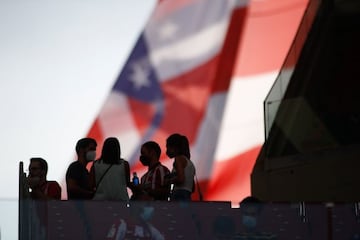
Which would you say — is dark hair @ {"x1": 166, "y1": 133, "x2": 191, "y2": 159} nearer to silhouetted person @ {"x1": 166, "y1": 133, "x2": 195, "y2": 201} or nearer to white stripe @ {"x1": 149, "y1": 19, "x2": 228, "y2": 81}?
silhouetted person @ {"x1": 166, "y1": 133, "x2": 195, "y2": 201}

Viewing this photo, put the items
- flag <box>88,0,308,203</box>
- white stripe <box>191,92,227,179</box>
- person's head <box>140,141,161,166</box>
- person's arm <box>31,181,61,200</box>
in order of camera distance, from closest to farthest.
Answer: person's arm <box>31,181,61,200</box>, person's head <box>140,141,161,166</box>, white stripe <box>191,92,227,179</box>, flag <box>88,0,308,203</box>

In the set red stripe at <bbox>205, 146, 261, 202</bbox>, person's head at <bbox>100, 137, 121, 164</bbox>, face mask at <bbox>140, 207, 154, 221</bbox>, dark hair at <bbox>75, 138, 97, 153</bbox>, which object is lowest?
face mask at <bbox>140, 207, 154, 221</bbox>

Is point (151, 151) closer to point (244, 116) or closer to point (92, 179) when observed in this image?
Answer: point (92, 179)

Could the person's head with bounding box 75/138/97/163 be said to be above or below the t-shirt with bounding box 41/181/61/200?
above

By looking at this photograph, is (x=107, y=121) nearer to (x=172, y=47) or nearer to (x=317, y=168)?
(x=172, y=47)

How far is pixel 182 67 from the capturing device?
13359mm

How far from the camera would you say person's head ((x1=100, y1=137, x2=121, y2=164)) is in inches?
285

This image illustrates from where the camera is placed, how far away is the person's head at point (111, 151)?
7.23 metres

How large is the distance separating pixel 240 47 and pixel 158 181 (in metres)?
6.04

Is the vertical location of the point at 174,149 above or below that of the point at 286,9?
below

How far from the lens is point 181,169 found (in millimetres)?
7207

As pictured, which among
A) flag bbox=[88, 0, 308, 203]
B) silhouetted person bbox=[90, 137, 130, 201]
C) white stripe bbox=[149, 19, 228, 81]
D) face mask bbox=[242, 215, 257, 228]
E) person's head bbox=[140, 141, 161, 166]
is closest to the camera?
face mask bbox=[242, 215, 257, 228]

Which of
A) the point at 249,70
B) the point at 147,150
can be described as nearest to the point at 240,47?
the point at 249,70

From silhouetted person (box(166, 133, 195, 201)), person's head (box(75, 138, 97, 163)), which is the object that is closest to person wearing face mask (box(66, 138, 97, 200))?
person's head (box(75, 138, 97, 163))
